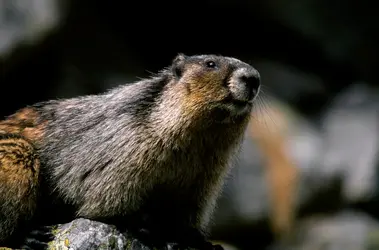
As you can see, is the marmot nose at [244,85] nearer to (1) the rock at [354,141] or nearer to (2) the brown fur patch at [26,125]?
(2) the brown fur patch at [26,125]

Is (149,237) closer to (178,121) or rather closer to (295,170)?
(178,121)

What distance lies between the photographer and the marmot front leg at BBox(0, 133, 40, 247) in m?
6.05

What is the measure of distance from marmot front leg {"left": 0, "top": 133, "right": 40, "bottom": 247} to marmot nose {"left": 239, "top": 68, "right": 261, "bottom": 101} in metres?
2.01

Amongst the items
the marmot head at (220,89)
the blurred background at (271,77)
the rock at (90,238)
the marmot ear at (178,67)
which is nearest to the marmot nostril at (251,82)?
the marmot head at (220,89)

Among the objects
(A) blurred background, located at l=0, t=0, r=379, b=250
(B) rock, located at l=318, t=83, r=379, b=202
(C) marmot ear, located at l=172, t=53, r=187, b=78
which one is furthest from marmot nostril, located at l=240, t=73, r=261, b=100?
(B) rock, located at l=318, t=83, r=379, b=202

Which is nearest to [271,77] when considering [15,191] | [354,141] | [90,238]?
[354,141]

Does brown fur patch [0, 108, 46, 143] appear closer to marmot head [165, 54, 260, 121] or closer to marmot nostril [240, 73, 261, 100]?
marmot head [165, 54, 260, 121]

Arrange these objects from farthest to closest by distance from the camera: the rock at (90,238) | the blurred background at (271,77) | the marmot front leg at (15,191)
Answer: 1. the blurred background at (271,77)
2. the marmot front leg at (15,191)
3. the rock at (90,238)

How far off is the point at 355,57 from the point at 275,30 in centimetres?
176

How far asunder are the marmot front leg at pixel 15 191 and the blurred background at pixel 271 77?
6.04 metres

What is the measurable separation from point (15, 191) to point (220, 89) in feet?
6.37

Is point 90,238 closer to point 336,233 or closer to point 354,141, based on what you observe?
point 336,233

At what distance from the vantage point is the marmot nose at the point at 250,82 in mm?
6086

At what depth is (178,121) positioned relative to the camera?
20.5ft
